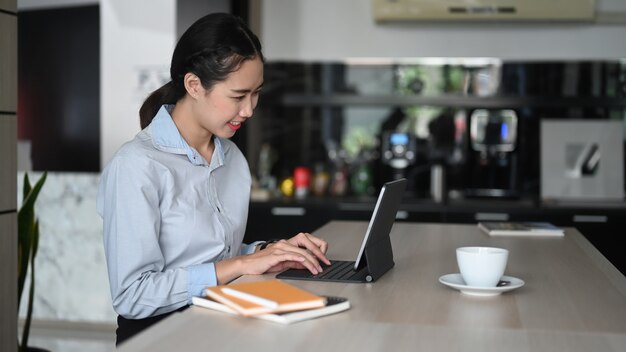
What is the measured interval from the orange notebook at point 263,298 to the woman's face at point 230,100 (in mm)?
716

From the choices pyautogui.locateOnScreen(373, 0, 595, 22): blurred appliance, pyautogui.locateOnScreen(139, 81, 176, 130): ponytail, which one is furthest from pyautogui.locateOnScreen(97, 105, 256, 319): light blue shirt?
pyautogui.locateOnScreen(373, 0, 595, 22): blurred appliance

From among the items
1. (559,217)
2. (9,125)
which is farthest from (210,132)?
(559,217)

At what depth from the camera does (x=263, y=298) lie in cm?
156

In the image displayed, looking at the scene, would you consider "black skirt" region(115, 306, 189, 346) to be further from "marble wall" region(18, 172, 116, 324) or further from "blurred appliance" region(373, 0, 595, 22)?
"blurred appliance" region(373, 0, 595, 22)

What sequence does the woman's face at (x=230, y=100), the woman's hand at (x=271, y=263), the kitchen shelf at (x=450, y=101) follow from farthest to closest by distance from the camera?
the kitchen shelf at (x=450, y=101) < the woman's face at (x=230, y=100) < the woman's hand at (x=271, y=263)

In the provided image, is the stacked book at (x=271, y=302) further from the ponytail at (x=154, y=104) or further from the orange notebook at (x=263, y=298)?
the ponytail at (x=154, y=104)

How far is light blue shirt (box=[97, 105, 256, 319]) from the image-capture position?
2.08 meters

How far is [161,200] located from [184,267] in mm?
205

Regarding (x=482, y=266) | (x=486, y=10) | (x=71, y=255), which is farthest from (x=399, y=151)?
(x=482, y=266)

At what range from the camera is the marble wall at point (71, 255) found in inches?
217

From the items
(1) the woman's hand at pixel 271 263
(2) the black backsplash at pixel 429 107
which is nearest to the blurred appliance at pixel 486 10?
(2) the black backsplash at pixel 429 107

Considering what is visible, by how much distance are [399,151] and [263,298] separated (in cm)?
414

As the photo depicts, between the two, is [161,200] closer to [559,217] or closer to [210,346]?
[210,346]

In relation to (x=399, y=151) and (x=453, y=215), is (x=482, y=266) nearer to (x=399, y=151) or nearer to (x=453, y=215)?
(x=453, y=215)
